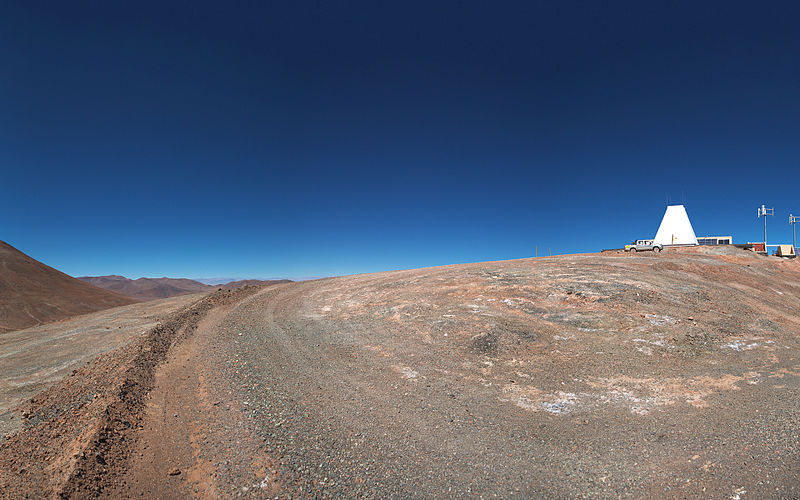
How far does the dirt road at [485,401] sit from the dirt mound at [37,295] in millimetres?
24166

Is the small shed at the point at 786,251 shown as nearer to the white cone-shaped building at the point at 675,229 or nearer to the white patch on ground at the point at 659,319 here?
the white cone-shaped building at the point at 675,229

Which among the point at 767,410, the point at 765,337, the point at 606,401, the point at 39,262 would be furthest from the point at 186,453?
the point at 39,262

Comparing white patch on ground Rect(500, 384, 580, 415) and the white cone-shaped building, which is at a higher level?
the white cone-shaped building

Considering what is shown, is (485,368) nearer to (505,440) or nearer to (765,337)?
(505,440)

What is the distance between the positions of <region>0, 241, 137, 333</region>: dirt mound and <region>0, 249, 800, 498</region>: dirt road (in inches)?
951

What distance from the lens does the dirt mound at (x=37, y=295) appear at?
24.9m

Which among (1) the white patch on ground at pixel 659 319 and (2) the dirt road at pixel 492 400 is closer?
(2) the dirt road at pixel 492 400

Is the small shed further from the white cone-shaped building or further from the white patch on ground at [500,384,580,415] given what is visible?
the white patch on ground at [500,384,580,415]

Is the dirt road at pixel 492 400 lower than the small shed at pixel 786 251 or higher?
lower

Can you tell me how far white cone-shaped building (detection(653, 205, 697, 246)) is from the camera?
30672 mm

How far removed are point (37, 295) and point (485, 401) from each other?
40.2 metres

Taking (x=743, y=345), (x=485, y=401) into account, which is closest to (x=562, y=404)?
(x=485, y=401)

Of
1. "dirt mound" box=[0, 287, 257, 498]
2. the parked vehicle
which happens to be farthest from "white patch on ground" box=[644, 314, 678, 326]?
the parked vehicle

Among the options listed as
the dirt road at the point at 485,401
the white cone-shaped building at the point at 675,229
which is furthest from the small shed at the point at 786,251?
the dirt road at the point at 485,401
